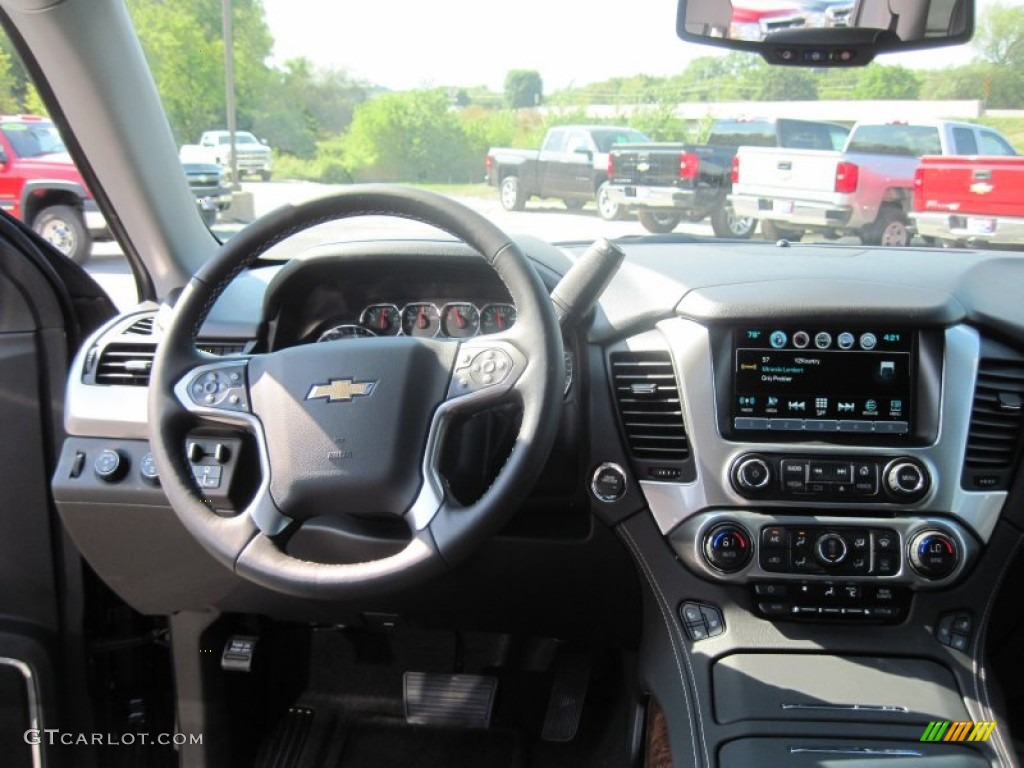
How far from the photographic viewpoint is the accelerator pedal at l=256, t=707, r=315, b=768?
288 centimetres

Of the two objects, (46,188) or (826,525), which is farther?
(46,188)

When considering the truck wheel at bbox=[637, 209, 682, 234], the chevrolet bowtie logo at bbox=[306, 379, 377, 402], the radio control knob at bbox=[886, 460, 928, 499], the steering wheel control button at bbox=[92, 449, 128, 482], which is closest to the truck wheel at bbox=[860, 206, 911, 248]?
the truck wheel at bbox=[637, 209, 682, 234]

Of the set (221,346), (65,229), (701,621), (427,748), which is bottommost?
(427,748)

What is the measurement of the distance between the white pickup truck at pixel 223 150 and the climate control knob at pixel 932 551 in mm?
1947

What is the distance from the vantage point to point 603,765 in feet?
9.15

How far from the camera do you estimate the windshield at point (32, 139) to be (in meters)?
2.74

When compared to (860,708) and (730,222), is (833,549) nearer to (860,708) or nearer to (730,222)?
(860,708)

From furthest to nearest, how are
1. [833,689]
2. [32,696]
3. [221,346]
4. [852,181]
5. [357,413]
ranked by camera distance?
[852,181] < [32,696] < [221,346] < [833,689] < [357,413]

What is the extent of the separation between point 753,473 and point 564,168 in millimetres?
1560

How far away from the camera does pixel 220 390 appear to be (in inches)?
76.3

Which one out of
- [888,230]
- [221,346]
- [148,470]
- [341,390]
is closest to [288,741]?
[148,470]

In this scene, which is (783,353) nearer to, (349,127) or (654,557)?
(654,557)

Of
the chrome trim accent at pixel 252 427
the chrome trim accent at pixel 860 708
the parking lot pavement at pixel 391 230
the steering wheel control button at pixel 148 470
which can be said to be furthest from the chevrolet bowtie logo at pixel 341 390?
the chrome trim accent at pixel 860 708

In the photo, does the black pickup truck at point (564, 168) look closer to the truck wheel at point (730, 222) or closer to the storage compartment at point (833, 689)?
the truck wheel at point (730, 222)
